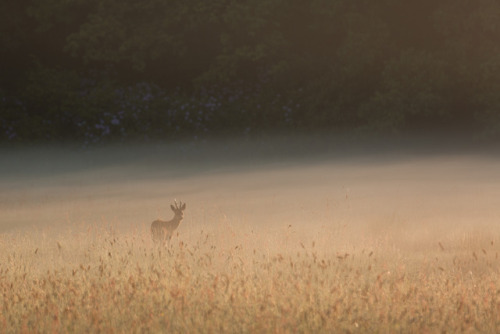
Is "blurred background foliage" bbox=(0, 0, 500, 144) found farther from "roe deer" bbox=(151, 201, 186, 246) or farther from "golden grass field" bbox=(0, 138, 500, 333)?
"roe deer" bbox=(151, 201, 186, 246)

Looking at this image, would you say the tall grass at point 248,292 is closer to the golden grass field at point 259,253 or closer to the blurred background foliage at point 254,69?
the golden grass field at point 259,253

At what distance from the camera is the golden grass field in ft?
19.6

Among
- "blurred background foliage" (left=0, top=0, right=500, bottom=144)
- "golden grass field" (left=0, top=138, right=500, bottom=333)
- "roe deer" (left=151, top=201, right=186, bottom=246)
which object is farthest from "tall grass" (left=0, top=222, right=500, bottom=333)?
"blurred background foliage" (left=0, top=0, right=500, bottom=144)

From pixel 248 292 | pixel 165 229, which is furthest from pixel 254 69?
pixel 248 292

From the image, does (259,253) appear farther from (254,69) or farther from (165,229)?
(254,69)

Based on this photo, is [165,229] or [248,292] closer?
[248,292]

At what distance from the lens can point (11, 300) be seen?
6.62 m

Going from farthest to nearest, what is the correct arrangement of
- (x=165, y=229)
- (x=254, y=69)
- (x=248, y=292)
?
(x=254, y=69) → (x=165, y=229) → (x=248, y=292)

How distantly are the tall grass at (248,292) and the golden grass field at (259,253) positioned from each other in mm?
20

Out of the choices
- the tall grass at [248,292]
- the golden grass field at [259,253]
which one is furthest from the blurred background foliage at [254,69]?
the tall grass at [248,292]

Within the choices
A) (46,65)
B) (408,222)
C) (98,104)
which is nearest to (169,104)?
(98,104)

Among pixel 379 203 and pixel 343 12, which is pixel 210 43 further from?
pixel 379 203

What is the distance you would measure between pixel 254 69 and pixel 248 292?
687 inches

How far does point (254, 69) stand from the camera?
23375 mm
